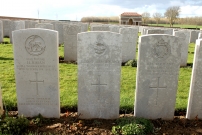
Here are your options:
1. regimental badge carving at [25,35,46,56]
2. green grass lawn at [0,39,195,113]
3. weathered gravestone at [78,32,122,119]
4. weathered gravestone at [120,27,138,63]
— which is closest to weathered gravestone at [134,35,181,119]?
weathered gravestone at [78,32,122,119]

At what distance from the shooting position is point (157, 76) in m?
4.32

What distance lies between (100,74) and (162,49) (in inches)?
52.1

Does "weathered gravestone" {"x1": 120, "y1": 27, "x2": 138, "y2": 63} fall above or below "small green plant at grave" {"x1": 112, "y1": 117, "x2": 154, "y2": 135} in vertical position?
above

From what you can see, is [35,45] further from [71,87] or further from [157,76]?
[157,76]

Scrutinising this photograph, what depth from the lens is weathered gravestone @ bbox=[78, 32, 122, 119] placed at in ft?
13.5

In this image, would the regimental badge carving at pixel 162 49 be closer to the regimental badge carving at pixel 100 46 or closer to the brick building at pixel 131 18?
the regimental badge carving at pixel 100 46

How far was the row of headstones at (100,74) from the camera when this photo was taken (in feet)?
13.5

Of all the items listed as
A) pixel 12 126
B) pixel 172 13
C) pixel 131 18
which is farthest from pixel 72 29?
pixel 172 13

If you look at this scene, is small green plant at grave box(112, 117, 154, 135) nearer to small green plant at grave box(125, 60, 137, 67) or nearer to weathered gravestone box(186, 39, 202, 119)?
weathered gravestone box(186, 39, 202, 119)

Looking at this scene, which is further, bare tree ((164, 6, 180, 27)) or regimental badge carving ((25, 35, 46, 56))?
bare tree ((164, 6, 180, 27))

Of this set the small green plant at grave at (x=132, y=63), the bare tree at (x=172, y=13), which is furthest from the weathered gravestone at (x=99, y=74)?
the bare tree at (x=172, y=13)

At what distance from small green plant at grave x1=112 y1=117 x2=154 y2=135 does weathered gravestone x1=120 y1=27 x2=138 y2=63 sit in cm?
576

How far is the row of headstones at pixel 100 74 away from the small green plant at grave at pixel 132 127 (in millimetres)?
467

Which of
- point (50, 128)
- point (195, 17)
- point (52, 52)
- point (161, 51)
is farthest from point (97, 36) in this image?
point (195, 17)
